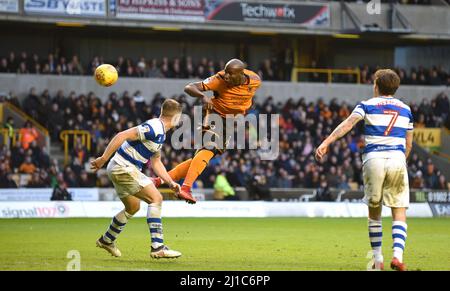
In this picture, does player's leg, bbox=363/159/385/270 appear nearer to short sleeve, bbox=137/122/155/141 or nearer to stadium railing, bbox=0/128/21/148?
short sleeve, bbox=137/122/155/141

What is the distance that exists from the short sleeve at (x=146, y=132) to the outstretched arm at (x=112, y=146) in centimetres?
6

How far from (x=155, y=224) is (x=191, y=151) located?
66.8 feet

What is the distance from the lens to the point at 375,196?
11656mm

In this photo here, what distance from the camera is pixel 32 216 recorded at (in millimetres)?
27078

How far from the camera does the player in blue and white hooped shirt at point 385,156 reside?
38.3 ft

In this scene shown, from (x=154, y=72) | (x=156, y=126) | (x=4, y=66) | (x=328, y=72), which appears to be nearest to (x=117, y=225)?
(x=156, y=126)

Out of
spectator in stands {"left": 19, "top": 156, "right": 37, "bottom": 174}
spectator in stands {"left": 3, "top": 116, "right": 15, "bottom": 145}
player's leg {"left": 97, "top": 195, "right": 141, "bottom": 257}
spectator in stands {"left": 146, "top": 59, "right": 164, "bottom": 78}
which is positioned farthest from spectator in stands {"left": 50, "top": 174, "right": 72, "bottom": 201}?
player's leg {"left": 97, "top": 195, "right": 141, "bottom": 257}

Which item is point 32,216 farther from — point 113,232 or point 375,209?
point 375,209

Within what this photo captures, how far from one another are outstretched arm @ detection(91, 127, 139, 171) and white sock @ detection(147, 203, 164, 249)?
106 cm

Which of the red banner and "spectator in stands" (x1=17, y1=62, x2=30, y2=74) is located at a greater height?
the red banner

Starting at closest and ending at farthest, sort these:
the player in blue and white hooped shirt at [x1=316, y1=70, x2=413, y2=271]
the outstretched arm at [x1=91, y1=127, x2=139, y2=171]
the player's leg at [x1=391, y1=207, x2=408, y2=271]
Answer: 1. the player's leg at [x1=391, y1=207, x2=408, y2=271]
2. the player in blue and white hooped shirt at [x1=316, y1=70, x2=413, y2=271]
3. the outstretched arm at [x1=91, y1=127, x2=139, y2=171]

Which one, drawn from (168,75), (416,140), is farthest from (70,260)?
(416,140)

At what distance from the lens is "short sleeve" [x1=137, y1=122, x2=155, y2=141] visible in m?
13.4
